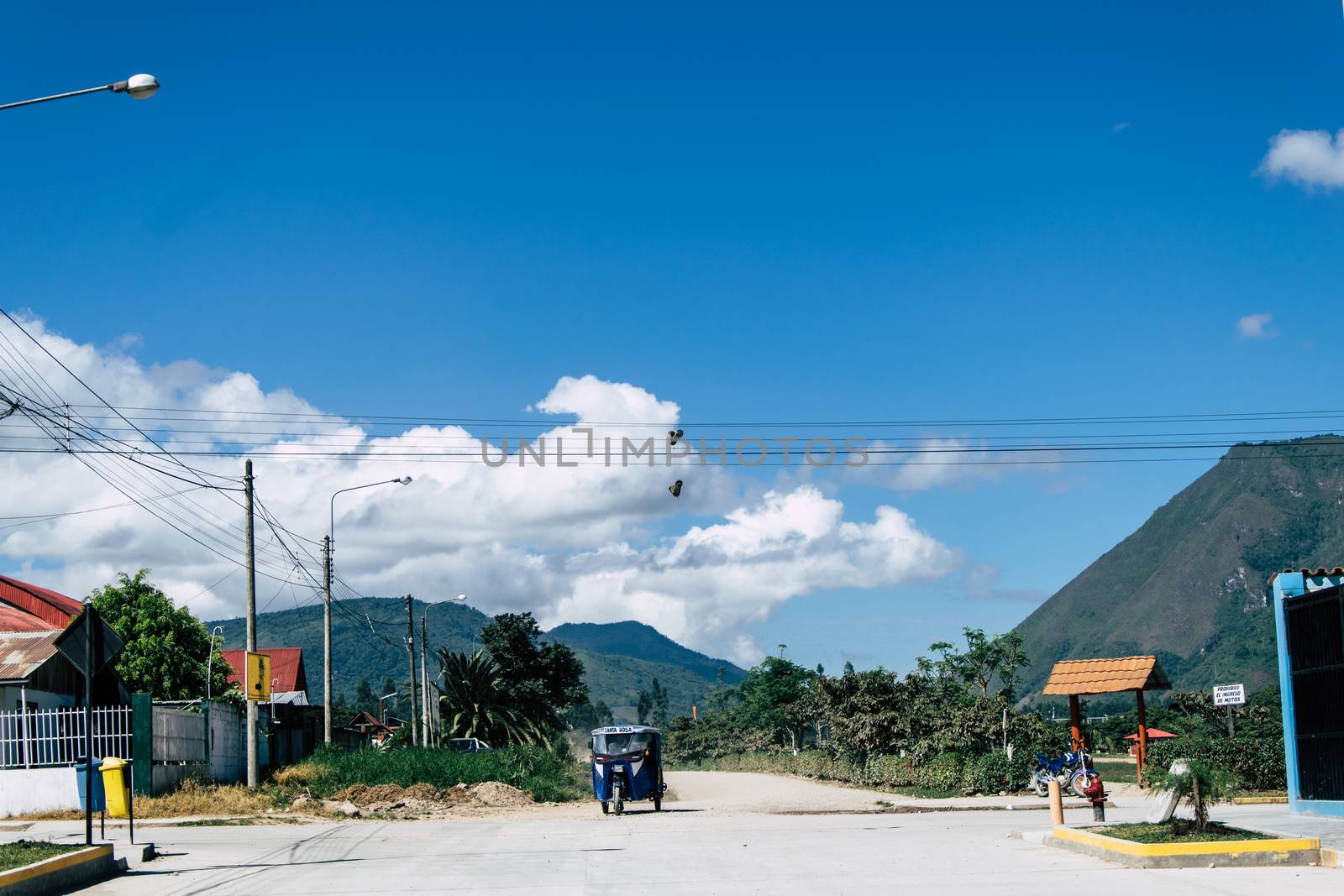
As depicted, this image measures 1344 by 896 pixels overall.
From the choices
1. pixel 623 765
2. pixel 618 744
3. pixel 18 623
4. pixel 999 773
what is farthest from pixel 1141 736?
pixel 18 623

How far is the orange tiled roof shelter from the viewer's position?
30094 millimetres

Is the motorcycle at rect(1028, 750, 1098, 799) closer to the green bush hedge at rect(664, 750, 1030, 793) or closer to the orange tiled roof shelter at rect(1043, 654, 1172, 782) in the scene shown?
the orange tiled roof shelter at rect(1043, 654, 1172, 782)

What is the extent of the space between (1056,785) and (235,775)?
2509 centimetres

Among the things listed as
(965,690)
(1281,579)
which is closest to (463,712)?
(965,690)

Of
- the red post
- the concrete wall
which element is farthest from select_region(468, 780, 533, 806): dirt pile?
the red post

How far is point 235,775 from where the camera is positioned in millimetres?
35906

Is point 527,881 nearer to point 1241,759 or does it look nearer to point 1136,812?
point 1136,812

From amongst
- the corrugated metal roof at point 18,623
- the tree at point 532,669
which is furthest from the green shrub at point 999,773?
the tree at point 532,669

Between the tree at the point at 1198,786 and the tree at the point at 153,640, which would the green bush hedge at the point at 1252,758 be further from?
the tree at the point at 153,640

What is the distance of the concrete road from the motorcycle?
5.86 feet

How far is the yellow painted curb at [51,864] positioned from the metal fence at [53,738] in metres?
11.6

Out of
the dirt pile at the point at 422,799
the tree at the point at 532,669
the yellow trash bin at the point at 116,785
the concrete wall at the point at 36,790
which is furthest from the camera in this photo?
the tree at the point at 532,669

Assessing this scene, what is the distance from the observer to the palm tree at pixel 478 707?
58438 millimetres

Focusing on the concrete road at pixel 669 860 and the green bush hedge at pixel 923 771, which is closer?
the concrete road at pixel 669 860
